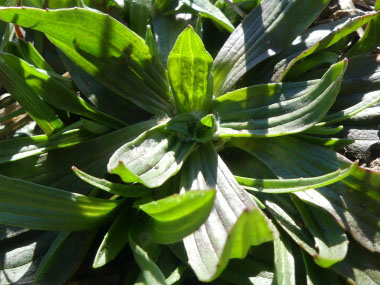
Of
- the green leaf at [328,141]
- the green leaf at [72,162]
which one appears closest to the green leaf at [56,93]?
the green leaf at [72,162]

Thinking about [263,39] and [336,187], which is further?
[263,39]

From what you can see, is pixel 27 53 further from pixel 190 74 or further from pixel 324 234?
pixel 324 234

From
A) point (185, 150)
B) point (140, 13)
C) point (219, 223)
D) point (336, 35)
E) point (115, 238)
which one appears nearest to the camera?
point (219, 223)

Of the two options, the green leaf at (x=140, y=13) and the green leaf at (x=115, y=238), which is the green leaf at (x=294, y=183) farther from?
the green leaf at (x=140, y=13)

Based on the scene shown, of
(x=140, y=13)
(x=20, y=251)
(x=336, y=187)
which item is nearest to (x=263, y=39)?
(x=140, y=13)

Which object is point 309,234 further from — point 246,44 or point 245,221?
point 246,44

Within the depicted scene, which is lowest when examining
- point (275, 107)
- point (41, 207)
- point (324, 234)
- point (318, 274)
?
point (318, 274)
